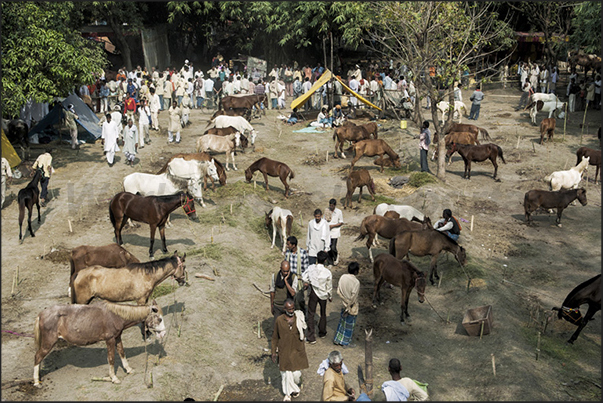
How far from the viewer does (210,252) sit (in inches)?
594

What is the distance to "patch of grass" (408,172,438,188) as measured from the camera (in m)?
20.9

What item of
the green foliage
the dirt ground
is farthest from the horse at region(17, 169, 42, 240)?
the green foliage

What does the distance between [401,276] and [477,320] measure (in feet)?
5.86

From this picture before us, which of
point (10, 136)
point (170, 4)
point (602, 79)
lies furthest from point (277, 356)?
point (170, 4)

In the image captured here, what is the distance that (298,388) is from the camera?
31.9 ft

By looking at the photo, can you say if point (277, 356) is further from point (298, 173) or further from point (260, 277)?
point (298, 173)

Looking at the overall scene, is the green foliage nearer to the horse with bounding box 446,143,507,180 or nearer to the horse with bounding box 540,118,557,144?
the horse with bounding box 446,143,507,180

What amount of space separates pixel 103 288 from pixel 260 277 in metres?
4.77

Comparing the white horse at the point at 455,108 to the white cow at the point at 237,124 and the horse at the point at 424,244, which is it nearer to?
the white cow at the point at 237,124

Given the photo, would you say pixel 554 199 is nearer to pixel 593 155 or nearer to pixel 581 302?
pixel 593 155

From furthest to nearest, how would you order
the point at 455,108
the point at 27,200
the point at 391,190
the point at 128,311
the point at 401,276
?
the point at 455,108
the point at 391,190
the point at 27,200
the point at 401,276
the point at 128,311

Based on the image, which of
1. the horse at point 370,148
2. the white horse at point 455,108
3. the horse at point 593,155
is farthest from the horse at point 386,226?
the white horse at point 455,108

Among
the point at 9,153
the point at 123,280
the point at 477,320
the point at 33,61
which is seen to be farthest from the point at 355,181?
the point at 9,153

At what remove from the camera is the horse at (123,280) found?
11.0m
